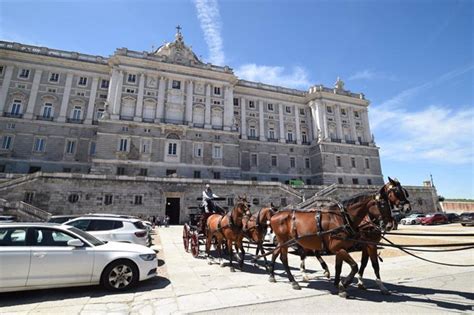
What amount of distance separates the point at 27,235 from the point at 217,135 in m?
31.0

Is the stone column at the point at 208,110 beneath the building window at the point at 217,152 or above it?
above

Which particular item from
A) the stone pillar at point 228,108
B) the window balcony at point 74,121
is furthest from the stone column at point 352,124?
the window balcony at point 74,121

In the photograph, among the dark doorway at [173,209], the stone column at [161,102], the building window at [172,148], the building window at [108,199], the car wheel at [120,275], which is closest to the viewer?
the car wheel at [120,275]

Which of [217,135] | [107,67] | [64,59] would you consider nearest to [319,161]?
[217,135]

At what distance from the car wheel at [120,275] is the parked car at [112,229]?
13.1 ft

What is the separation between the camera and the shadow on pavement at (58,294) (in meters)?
5.04

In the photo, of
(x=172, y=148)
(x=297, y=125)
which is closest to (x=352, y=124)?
(x=297, y=125)

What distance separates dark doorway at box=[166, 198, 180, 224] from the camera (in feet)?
87.1

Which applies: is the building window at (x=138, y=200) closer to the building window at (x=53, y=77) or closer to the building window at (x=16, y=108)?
the building window at (x=16, y=108)

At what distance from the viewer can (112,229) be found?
9.71m

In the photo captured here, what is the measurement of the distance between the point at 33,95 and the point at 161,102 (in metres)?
17.6

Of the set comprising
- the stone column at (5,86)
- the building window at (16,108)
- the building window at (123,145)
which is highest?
the stone column at (5,86)

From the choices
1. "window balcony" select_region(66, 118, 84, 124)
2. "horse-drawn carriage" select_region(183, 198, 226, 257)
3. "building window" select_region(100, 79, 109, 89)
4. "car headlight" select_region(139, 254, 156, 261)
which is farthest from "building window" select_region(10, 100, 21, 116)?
"car headlight" select_region(139, 254, 156, 261)

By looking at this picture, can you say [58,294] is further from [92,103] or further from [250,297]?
[92,103]
